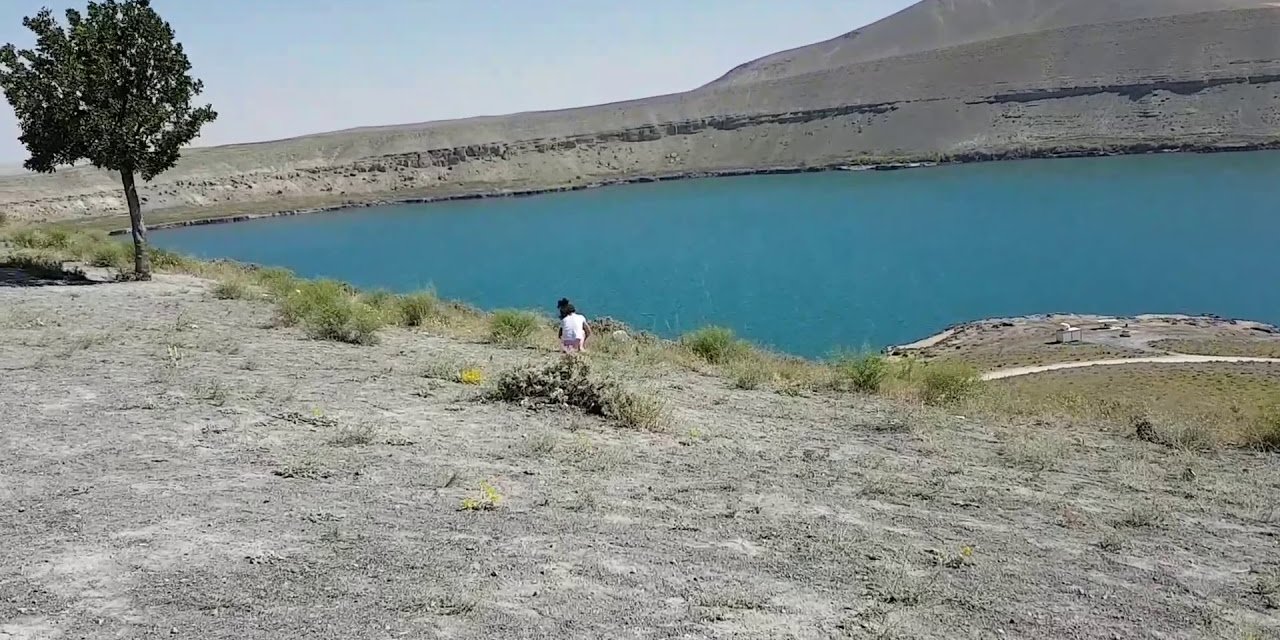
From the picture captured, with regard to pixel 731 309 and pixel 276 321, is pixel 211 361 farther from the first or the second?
pixel 731 309

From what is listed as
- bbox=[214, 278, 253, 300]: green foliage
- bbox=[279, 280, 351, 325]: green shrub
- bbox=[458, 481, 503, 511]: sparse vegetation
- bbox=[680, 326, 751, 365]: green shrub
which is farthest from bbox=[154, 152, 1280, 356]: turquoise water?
bbox=[458, 481, 503, 511]: sparse vegetation

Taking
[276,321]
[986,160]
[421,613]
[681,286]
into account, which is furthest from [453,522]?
[986,160]

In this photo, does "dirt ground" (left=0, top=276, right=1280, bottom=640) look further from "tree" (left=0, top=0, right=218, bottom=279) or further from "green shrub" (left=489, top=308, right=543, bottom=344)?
"tree" (left=0, top=0, right=218, bottom=279)

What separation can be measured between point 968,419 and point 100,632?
32.2 feet

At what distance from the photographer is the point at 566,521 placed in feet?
20.2

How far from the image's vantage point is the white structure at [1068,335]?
3068 centimetres

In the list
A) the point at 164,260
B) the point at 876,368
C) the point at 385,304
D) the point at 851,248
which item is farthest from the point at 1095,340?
the point at 851,248

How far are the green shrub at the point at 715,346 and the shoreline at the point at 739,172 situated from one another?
8712 centimetres

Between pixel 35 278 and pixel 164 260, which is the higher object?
pixel 35 278

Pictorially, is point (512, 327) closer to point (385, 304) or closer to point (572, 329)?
point (385, 304)

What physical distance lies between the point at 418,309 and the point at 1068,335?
22.6m

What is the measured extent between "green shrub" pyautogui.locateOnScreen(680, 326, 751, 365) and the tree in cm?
1136

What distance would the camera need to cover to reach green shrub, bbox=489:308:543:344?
16.4 m

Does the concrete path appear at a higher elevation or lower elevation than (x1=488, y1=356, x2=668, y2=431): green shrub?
lower
